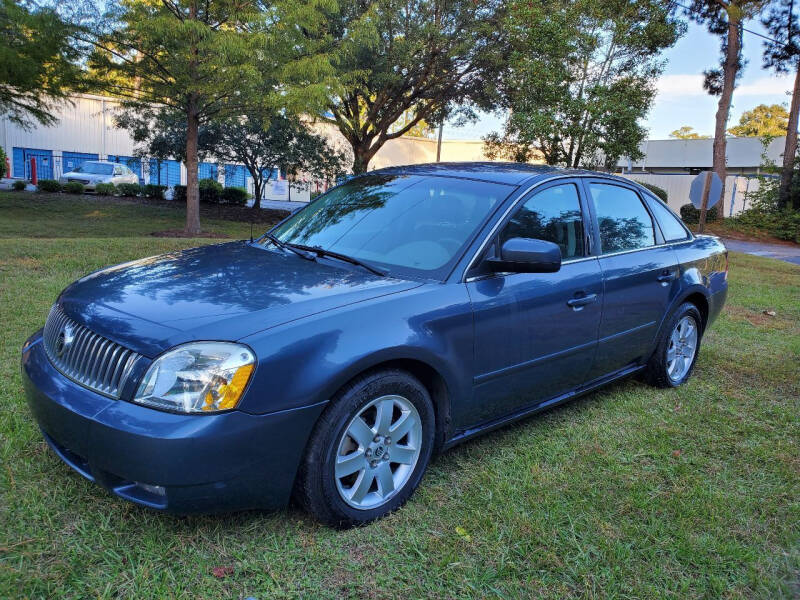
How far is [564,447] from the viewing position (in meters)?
3.54

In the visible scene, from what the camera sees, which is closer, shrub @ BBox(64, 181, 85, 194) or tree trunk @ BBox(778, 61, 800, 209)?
shrub @ BBox(64, 181, 85, 194)

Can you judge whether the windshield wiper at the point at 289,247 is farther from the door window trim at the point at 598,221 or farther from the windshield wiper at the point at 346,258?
the door window trim at the point at 598,221

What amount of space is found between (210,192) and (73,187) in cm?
454

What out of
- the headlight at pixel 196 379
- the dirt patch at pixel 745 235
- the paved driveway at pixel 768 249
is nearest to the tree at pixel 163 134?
the paved driveway at pixel 768 249

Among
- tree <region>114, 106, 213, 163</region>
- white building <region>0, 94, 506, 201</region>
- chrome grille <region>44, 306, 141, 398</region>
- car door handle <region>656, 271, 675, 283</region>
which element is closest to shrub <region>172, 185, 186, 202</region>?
tree <region>114, 106, 213, 163</region>

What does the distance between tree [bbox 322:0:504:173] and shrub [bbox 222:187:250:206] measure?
5.14m

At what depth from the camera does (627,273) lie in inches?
155

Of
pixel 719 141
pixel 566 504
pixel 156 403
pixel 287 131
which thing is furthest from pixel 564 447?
pixel 719 141

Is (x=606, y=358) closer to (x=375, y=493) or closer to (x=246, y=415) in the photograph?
(x=375, y=493)

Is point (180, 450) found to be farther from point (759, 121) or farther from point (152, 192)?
point (759, 121)

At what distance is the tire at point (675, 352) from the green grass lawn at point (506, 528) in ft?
1.25

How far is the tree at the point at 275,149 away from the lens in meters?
19.5

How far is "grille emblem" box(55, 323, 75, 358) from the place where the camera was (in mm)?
2604

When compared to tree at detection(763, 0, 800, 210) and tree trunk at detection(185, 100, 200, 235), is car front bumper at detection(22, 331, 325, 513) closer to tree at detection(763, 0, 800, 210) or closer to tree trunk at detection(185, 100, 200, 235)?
tree trunk at detection(185, 100, 200, 235)
